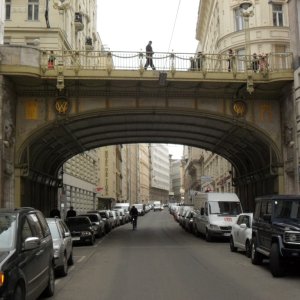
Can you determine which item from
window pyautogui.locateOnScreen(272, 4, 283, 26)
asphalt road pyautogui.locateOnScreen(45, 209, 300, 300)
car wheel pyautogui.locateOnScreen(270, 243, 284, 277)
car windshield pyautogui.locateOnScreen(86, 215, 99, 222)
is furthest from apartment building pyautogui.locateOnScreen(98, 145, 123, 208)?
car wheel pyautogui.locateOnScreen(270, 243, 284, 277)

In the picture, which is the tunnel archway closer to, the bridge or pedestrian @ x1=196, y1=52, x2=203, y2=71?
the bridge

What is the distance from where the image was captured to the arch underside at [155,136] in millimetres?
27422

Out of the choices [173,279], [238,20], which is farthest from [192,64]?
[238,20]

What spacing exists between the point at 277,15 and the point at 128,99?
2171 centimetres

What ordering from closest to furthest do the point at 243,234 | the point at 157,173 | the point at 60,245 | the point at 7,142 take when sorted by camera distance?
the point at 60,245, the point at 243,234, the point at 7,142, the point at 157,173

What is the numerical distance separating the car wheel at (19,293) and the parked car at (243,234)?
10320 mm

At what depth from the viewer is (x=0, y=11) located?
26.8 metres

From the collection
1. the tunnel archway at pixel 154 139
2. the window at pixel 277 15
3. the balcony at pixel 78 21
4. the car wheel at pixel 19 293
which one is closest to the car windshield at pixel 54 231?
the car wheel at pixel 19 293

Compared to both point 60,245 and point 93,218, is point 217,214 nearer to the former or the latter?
point 93,218

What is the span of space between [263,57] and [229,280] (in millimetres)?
16486

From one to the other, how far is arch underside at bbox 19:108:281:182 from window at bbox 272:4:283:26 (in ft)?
42.3

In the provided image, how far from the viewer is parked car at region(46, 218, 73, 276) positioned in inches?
494

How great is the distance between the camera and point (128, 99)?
2703 centimetres

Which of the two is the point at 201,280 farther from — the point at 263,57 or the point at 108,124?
the point at 108,124
